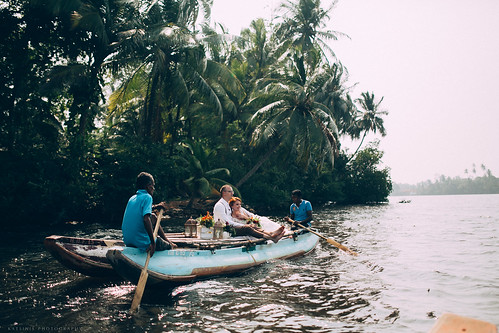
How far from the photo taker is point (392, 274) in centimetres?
895

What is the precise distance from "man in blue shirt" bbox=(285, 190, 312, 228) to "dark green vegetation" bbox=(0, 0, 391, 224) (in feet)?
36.6

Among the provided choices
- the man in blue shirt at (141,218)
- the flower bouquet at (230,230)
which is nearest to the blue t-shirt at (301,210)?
the flower bouquet at (230,230)

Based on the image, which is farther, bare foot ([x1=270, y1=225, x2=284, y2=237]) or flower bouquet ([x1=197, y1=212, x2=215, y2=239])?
bare foot ([x1=270, y1=225, x2=284, y2=237])

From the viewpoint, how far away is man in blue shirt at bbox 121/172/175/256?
6.61 m

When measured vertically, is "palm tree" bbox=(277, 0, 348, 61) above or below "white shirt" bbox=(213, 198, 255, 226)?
above

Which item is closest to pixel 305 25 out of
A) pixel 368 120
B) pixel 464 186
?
pixel 368 120

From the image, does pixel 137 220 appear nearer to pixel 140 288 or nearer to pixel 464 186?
pixel 140 288

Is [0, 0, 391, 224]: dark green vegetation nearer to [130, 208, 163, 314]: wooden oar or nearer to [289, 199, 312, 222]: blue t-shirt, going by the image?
[289, 199, 312, 222]: blue t-shirt

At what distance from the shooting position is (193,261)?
7684mm

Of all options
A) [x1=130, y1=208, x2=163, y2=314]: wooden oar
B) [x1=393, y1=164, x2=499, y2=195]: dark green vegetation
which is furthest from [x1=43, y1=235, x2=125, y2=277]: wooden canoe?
[x1=393, y1=164, x2=499, y2=195]: dark green vegetation

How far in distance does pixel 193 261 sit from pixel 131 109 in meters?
22.2

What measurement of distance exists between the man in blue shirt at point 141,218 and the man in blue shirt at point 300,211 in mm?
6056

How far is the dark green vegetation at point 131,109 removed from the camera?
679 inches

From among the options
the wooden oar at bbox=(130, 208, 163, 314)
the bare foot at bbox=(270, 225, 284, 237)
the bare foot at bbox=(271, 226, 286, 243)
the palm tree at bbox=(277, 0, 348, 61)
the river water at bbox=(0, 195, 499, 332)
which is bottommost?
the river water at bbox=(0, 195, 499, 332)
